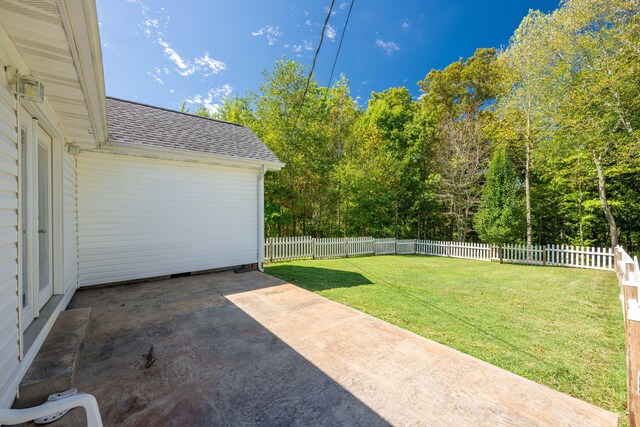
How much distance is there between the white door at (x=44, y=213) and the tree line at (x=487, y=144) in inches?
229

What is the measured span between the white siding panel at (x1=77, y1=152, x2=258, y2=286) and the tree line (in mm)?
3616

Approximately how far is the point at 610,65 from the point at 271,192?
13.7 m

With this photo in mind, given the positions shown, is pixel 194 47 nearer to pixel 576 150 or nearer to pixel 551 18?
pixel 551 18

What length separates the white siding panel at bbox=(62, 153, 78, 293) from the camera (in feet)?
12.9

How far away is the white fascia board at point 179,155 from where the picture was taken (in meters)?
4.91

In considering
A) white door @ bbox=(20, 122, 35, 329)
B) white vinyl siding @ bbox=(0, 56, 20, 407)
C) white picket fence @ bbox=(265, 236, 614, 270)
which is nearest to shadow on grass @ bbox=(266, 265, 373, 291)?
white picket fence @ bbox=(265, 236, 614, 270)

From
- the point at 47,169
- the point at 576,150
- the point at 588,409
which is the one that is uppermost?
the point at 576,150

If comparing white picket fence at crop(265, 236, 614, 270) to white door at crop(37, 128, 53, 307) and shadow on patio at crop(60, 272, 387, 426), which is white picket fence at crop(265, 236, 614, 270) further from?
white door at crop(37, 128, 53, 307)

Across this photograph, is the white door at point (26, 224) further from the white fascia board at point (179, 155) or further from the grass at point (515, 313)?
the grass at point (515, 313)

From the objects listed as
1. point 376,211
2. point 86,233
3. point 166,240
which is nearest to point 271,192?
point 376,211

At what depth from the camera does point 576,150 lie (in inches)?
411

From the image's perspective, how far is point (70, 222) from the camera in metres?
4.28

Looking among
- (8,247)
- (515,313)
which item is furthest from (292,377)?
(515,313)

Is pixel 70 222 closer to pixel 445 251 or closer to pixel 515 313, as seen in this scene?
pixel 515 313
